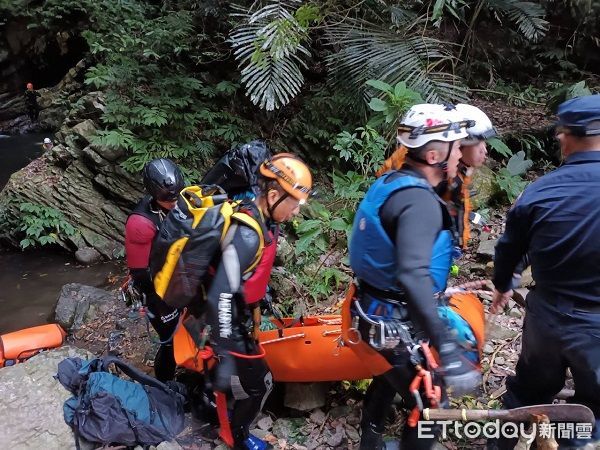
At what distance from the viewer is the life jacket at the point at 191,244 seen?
7.30ft

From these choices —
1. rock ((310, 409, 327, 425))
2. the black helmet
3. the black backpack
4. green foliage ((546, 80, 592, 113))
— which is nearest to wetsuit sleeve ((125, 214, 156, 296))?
the black helmet

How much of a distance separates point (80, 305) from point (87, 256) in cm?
174

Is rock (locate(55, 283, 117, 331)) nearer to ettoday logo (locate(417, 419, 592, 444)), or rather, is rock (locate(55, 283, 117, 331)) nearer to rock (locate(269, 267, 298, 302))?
rock (locate(269, 267, 298, 302))

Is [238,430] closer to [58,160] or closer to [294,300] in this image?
[294,300]

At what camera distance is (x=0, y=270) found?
24.3ft

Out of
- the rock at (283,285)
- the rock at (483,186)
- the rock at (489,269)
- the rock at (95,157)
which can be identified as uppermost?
the rock at (95,157)

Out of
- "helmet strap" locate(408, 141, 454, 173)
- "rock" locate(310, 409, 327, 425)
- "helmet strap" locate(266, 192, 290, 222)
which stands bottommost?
"rock" locate(310, 409, 327, 425)

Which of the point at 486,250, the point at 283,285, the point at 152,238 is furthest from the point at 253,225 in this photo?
the point at 486,250

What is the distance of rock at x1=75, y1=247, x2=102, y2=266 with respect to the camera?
747 centimetres

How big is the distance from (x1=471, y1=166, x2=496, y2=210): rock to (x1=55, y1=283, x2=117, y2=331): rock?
468 centimetres

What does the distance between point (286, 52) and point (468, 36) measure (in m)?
3.92

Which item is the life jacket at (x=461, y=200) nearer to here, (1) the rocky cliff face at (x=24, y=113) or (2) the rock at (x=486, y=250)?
(2) the rock at (x=486, y=250)

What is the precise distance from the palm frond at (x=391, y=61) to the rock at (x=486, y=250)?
66.0 inches

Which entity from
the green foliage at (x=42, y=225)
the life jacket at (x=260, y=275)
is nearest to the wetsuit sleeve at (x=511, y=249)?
the life jacket at (x=260, y=275)
